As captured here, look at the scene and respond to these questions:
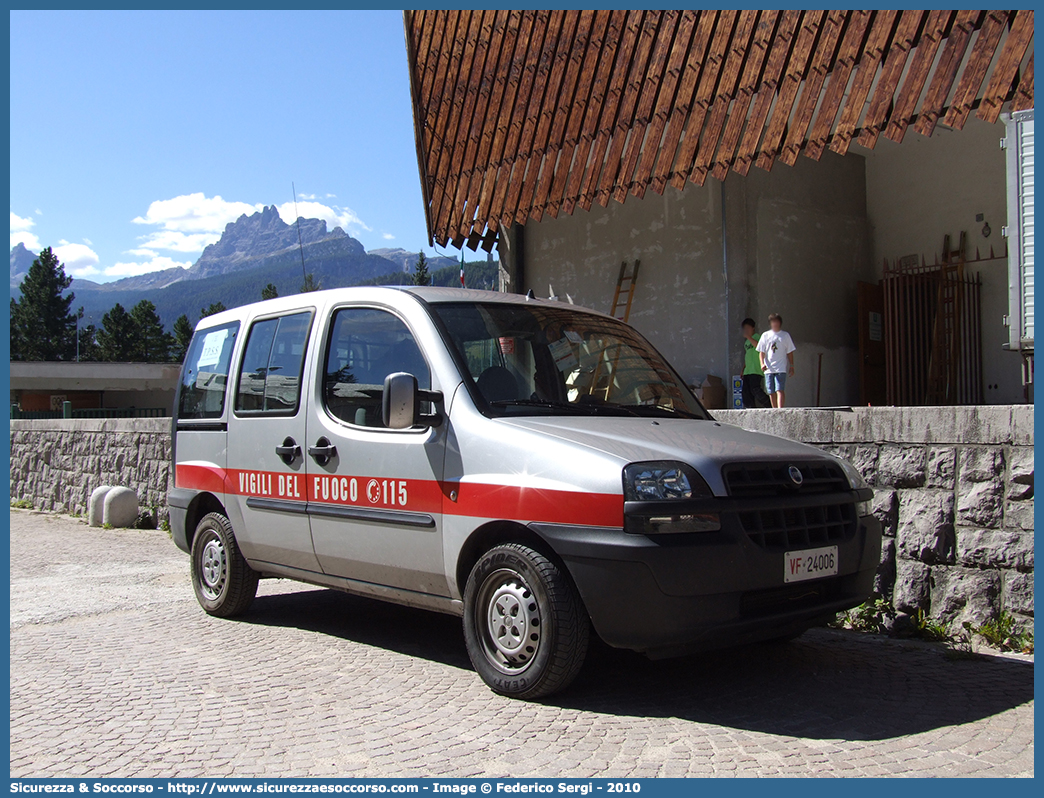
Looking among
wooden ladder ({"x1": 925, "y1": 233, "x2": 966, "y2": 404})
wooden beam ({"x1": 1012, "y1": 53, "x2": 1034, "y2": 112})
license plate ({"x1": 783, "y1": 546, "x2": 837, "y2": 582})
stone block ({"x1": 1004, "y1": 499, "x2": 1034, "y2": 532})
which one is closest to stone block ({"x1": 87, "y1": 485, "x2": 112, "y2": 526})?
license plate ({"x1": 783, "y1": 546, "x2": 837, "y2": 582})

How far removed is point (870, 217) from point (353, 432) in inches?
480

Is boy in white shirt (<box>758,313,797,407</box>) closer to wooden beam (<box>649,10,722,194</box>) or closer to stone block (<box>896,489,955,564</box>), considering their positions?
wooden beam (<box>649,10,722,194</box>)

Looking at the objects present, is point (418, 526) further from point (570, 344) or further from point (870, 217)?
point (870, 217)

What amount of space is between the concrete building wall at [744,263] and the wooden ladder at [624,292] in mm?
114

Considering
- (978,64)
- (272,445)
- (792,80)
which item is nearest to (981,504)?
(272,445)

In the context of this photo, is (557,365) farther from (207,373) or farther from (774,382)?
(774,382)

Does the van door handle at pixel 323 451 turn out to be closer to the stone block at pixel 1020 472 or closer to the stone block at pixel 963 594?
the stone block at pixel 963 594

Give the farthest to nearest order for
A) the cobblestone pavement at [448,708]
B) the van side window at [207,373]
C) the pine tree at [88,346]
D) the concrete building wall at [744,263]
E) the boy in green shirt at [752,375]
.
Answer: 1. the pine tree at [88,346]
2. the concrete building wall at [744,263]
3. the boy in green shirt at [752,375]
4. the van side window at [207,373]
5. the cobblestone pavement at [448,708]

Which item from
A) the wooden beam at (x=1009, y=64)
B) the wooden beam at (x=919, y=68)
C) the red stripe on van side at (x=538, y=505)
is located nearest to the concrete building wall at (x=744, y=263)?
the wooden beam at (x=919, y=68)

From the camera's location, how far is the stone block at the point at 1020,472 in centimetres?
534

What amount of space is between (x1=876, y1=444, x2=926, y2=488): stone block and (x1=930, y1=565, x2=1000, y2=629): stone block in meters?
0.54

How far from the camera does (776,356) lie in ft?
39.2

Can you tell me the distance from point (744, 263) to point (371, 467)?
9.61 meters

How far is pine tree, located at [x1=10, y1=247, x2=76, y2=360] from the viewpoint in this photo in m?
98.9
